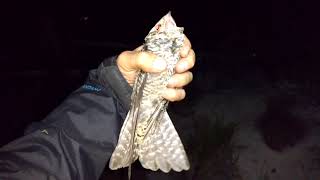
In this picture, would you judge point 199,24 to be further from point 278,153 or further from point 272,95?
point 278,153

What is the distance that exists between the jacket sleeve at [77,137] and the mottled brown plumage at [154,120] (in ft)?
0.77

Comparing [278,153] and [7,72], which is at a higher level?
[7,72]

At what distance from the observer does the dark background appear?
7500 millimetres

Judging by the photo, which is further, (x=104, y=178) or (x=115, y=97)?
(x=104, y=178)

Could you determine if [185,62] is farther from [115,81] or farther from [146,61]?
[115,81]

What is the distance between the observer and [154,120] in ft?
7.41

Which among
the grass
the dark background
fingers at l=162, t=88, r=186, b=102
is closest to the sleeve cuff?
fingers at l=162, t=88, r=186, b=102

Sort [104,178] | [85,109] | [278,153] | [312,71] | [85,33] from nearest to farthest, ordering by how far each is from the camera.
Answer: [85,109] < [104,178] < [278,153] < [312,71] < [85,33]

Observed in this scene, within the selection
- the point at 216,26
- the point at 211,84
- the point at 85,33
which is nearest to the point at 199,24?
the point at 216,26

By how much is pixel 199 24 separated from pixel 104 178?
35.7 ft

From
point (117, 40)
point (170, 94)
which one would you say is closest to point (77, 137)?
point (170, 94)

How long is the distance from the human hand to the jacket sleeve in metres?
0.13

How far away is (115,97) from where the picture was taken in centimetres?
245

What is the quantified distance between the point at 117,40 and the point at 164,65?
11.9 m
